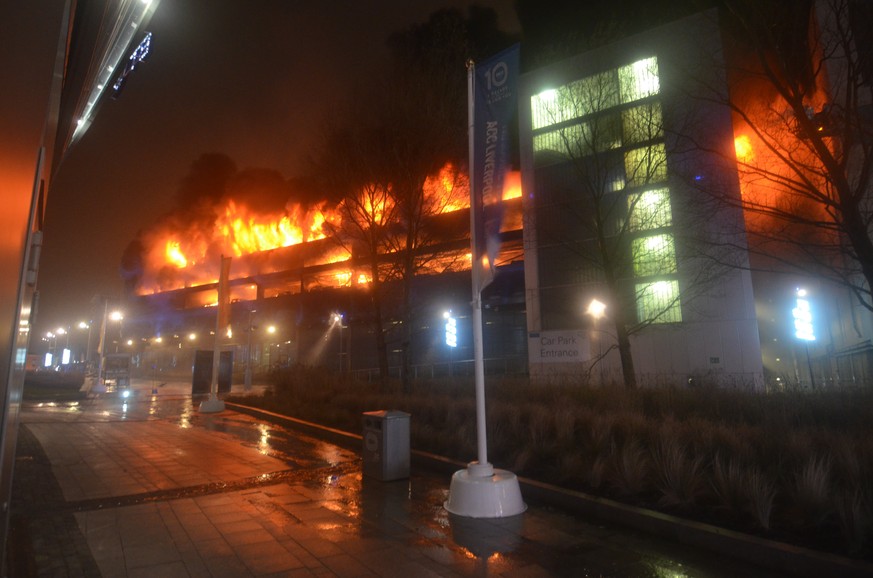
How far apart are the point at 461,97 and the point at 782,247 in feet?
35.0

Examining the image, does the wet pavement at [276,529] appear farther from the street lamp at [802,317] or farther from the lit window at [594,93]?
the street lamp at [802,317]

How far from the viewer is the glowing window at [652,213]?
1601 cm

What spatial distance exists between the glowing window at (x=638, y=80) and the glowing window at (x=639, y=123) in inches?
26.5

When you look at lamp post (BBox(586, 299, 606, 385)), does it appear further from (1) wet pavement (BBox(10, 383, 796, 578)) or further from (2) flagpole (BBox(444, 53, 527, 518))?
(2) flagpole (BBox(444, 53, 527, 518))

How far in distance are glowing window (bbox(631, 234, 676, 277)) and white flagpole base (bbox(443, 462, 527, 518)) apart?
1330 centimetres

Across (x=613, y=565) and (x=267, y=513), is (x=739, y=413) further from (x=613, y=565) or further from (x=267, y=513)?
(x=267, y=513)

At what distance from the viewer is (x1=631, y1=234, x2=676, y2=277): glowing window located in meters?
18.0

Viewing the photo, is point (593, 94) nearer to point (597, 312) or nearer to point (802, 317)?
point (597, 312)

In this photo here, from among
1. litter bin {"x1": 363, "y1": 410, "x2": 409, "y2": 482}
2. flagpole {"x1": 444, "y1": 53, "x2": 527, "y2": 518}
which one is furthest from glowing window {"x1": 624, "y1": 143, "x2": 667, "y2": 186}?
litter bin {"x1": 363, "y1": 410, "x2": 409, "y2": 482}

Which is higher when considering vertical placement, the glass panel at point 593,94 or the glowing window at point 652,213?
the glass panel at point 593,94

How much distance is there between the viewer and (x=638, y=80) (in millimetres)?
18609

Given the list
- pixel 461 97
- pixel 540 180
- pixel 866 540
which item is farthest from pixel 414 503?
pixel 540 180

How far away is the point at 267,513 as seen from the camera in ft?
19.8

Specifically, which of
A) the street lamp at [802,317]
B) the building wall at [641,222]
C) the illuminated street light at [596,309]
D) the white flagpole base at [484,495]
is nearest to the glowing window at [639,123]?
the building wall at [641,222]
